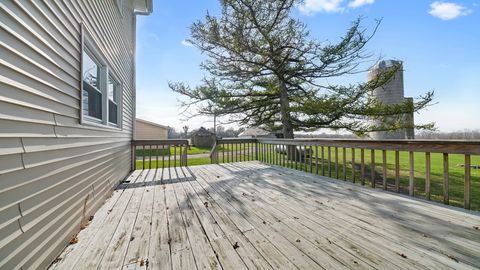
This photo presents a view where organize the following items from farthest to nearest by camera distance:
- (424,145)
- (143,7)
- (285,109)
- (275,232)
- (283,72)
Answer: (285,109), (283,72), (143,7), (424,145), (275,232)

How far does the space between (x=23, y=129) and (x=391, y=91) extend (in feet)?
32.0

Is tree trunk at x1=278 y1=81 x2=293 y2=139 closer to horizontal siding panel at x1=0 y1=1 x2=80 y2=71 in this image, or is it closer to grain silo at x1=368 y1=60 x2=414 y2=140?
grain silo at x1=368 y1=60 x2=414 y2=140

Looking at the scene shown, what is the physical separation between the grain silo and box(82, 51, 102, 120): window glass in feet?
27.0

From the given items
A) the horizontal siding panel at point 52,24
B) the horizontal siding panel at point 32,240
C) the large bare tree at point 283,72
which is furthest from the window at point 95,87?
the large bare tree at point 283,72

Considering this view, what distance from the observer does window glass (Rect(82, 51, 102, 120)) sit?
2.71m

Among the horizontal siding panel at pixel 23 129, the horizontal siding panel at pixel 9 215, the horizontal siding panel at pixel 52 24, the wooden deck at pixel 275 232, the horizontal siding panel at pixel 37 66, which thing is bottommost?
the wooden deck at pixel 275 232

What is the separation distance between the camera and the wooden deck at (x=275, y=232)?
153 centimetres

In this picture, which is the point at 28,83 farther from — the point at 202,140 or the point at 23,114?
the point at 202,140

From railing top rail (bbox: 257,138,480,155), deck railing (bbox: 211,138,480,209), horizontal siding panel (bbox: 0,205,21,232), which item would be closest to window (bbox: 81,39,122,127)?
horizontal siding panel (bbox: 0,205,21,232)

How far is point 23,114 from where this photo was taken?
1.32m

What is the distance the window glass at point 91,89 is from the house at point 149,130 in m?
17.3

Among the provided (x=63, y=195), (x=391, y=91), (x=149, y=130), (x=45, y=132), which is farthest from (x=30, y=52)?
(x=149, y=130)

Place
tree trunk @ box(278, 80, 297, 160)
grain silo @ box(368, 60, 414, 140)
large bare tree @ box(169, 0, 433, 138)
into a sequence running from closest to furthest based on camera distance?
large bare tree @ box(169, 0, 433, 138) < grain silo @ box(368, 60, 414, 140) < tree trunk @ box(278, 80, 297, 160)

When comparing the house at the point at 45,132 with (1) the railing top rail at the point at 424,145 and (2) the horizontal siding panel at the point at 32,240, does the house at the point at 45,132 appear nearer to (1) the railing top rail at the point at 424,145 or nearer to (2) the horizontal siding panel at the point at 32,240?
→ (2) the horizontal siding panel at the point at 32,240
